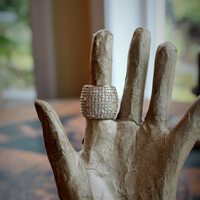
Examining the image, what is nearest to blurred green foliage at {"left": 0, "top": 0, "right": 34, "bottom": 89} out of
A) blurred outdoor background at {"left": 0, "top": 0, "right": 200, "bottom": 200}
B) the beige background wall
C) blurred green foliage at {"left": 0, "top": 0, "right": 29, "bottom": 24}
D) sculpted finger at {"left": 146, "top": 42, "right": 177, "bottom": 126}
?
blurred green foliage at {"left": 0, "top": 0, "right": 29, "bottom": 24}

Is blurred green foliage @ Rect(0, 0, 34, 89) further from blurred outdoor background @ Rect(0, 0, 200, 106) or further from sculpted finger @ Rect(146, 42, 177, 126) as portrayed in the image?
sculpted finger @ Rect(146, 42, 177, 126)

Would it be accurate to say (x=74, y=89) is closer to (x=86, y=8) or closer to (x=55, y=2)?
(x=86, y=8)

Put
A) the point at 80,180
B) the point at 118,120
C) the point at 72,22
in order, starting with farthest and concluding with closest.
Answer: the point at 72,22
the point at 118,120
the point at 80,180

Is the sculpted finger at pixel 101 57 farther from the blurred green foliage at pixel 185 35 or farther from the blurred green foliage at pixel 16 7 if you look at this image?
the blurred green foliage at pixel 16 7

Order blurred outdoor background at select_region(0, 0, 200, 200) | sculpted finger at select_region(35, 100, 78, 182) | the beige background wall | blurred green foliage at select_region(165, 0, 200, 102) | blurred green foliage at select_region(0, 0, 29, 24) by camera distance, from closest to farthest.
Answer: sculpted finger at select_region(35, 100, 78, 182), blurred outdoor background at select_region(0, 0, 200, 200), the beige background wall, blurred green foliage at select_region(165, 0, 200, 102), blurred green foliage at select_region(0, 0, 29, 24)

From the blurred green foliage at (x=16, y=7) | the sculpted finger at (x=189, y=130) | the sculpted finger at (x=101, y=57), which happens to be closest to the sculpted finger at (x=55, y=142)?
the sculpted finger at (x=101, y=57)

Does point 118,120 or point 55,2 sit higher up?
point 55,2

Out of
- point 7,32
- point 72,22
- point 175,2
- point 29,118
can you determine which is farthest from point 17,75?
point 175,2

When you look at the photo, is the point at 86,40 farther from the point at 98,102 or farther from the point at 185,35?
the point at 98,102
